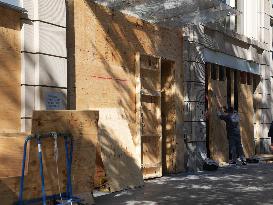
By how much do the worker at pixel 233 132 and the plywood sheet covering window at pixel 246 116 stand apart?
1.52 meters

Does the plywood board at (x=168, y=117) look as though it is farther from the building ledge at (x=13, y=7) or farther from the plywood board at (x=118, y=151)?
the building ledge at (x=13, y=7)

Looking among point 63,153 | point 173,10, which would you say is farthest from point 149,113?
point 63,153

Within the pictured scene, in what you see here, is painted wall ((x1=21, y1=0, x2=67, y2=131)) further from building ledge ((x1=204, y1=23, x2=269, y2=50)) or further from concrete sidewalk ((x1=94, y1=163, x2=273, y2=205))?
building ledge ((x1=204, y1=23, x2=269, y2=50))

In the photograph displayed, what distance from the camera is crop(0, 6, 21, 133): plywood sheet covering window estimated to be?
8.00 m

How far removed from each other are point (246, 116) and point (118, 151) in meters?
8.10

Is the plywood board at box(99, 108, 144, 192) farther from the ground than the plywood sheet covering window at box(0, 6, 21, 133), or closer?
closer

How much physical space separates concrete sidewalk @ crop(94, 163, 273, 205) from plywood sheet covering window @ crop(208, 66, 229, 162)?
1.99 metres

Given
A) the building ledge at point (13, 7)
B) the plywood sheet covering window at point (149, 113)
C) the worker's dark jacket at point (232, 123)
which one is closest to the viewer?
the building ledge at point (13, 7)

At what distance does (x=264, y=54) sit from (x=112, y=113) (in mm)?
10336

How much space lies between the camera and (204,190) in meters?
9.73

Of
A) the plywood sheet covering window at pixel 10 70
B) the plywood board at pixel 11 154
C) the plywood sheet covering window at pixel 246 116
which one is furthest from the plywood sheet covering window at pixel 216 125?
the plywood board at pixel 11 154

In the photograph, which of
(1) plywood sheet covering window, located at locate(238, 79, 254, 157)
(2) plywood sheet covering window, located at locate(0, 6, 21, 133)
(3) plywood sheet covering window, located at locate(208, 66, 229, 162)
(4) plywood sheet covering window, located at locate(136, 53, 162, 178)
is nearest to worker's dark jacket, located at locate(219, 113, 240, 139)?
(3) plywood sheet covering window, located at locate(208, 66, 229, 162)

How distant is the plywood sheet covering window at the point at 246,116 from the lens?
16.7 m

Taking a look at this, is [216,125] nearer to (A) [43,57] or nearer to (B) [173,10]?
(B) [173,10]
